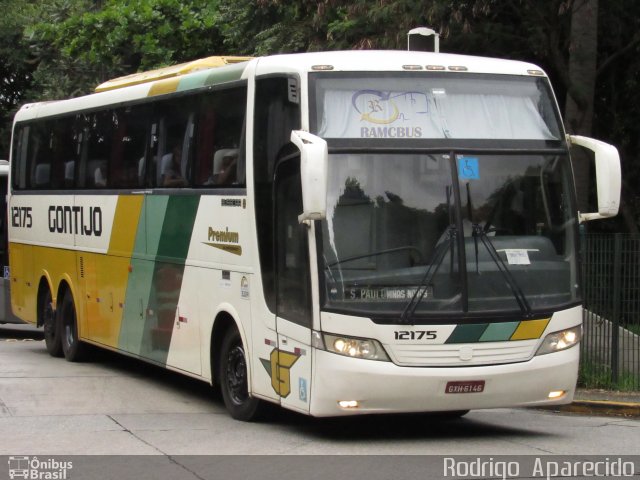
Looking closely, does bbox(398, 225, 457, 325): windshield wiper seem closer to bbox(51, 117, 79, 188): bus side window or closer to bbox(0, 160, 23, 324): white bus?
bbox(51, 117, 79, 188): bus side window

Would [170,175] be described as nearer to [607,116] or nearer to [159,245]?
[159,245]

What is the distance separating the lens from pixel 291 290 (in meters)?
10.2

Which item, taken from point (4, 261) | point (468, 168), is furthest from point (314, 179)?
point (4, 261)

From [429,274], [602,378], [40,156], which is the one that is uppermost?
[40,156]

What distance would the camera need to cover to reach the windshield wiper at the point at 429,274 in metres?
9.63

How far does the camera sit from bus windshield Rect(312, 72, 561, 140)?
1005cm

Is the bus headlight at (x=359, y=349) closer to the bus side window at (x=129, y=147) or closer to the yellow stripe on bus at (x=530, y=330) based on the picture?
the yellow stripe on bus at (x=530, y=330)

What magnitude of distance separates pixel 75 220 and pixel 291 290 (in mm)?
6773

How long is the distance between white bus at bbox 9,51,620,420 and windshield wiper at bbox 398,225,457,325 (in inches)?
0.4

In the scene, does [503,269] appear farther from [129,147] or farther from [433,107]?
[129,147]

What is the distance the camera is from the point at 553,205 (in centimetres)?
1045

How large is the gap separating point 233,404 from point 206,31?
18212 millimetres

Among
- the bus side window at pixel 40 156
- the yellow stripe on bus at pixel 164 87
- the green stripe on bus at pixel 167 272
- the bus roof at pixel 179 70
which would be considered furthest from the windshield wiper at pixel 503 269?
the bus side window at pixel 40 156

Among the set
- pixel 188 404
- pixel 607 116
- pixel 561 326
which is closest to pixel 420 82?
pixel 561 326
